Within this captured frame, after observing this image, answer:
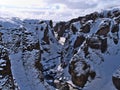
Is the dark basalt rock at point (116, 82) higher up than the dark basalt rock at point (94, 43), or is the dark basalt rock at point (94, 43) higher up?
the dark basalt rock at point (94, 43)

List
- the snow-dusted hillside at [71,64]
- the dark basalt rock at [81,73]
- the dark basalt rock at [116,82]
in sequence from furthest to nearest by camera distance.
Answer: the dark basalt rock at [81,73]
the dark basalt rock at [116,82]
the snow-dusted hillside at [71,64]

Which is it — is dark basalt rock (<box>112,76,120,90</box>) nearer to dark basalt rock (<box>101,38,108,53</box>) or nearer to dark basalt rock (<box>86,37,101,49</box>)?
dark basalt rock (<box>86,37,101,49</box>)

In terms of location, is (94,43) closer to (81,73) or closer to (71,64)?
(71,64)

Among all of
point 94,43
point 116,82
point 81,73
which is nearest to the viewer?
point 116,82

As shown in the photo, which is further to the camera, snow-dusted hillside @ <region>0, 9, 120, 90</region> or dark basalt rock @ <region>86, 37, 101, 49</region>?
dark basalt rock @ <region>86, 37, 101, 49</region>

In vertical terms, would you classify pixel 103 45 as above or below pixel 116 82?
above

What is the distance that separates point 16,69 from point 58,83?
202 feet

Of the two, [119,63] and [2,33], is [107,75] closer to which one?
[119,63]

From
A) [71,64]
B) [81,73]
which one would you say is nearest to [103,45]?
[71,64]

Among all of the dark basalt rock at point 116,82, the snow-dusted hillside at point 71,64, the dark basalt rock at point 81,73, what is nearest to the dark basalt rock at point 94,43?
the snow-dusted hillside at point 71,64

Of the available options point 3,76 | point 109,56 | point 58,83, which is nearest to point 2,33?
point 58,83

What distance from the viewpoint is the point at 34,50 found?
142875mm

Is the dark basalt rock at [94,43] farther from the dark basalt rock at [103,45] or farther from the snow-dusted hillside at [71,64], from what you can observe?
the dark basalt rock at [103,45]

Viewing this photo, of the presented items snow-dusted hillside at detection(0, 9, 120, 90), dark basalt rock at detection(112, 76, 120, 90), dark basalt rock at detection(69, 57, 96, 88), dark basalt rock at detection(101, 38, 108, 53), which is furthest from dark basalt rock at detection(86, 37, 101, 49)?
dark basalt rock at detection(112, 76, 120, 90)
